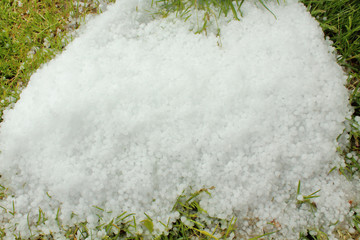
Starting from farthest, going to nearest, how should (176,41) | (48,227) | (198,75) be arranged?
1. (176,41)
2. (198,75)
3. (48,227)

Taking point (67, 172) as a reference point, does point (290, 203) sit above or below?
below

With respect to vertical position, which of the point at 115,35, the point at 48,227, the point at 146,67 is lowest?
the point at 48,227

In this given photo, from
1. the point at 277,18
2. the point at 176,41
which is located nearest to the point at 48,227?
the point at 176,41

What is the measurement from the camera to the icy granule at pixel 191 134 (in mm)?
1756

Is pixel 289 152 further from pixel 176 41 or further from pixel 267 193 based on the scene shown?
pixel 176 41

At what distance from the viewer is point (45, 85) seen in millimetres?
1976

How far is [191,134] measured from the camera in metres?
1.81

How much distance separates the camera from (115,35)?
6.96ft

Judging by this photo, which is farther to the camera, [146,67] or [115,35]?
[115,35]

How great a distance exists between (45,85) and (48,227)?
93cm

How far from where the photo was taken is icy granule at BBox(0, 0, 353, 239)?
1.76 meters

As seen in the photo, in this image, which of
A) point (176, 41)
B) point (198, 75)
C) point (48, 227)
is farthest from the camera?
point (176, 41)

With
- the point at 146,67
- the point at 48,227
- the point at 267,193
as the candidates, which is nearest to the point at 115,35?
the point at 146,67

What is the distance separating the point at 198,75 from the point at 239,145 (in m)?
0.53
